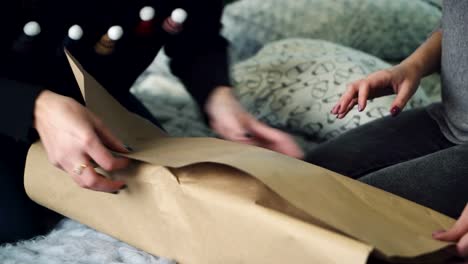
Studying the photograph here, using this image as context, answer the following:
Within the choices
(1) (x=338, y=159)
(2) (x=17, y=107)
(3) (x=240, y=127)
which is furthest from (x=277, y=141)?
(2) (x=17, y=107)

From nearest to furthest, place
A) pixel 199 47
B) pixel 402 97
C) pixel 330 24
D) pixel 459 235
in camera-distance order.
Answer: pixel 459 235
pixel 402 97
pixel 199 47
pixel 330 24

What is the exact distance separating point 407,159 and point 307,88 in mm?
371

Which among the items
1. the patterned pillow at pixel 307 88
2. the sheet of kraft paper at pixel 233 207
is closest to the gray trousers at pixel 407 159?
the sheet of kraft paper at pixel 233 207

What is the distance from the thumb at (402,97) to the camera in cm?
74

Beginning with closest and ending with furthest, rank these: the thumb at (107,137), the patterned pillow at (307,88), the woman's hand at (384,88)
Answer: the thumb at (107,137) < the woman's hand at (384,88) < the patterned pillow at (307,88)

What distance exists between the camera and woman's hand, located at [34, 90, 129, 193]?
0.55 meters

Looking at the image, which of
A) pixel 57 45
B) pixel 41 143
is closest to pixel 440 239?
pixel 41 143

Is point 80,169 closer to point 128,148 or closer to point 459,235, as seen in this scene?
point 128,148

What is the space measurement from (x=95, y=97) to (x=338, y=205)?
25cm

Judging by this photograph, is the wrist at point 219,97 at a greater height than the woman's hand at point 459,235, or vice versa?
the wrist at point 219,97

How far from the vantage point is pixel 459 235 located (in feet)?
1.63

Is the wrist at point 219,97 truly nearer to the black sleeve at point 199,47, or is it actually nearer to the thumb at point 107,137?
the black sleeve at point 199,47

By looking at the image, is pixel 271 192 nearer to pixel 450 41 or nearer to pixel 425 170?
pixel 425 170

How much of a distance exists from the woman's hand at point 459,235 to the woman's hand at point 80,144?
0.28 meters
